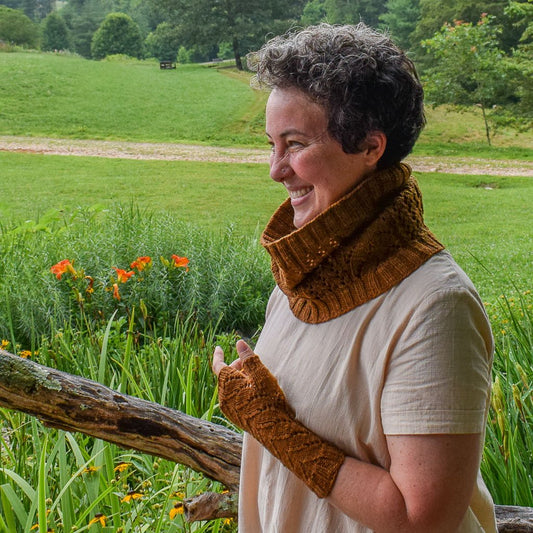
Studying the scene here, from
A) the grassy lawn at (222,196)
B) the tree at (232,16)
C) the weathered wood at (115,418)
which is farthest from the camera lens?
the tree at (232,16)

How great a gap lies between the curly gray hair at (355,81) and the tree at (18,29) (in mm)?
17422

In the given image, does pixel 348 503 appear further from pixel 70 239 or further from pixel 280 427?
pixel 70 239

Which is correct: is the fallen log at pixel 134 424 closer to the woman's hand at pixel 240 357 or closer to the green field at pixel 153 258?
the green field at pixel 153 258

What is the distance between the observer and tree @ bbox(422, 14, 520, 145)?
29.3 feet

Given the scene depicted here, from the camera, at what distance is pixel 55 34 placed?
18.4 metres

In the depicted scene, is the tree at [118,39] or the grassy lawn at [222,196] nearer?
the grassy lawn at [222,196]

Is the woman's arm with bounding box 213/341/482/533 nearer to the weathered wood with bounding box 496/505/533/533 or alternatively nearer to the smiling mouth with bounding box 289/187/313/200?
the smiling mouth with bounding box 289/187/313/200

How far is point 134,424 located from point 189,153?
29.4 ft

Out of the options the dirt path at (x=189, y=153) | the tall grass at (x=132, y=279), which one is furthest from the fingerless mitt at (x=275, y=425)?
the dirt path at (x=189, y=153)

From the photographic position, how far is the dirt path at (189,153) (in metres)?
8.80

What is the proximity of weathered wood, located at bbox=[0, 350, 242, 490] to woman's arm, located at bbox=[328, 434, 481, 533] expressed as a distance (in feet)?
1.53

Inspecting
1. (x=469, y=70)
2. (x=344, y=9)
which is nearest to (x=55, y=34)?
(x=344, y=9)

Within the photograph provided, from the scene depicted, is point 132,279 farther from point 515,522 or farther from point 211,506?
point 515,522

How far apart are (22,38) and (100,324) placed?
16668 millimetres
